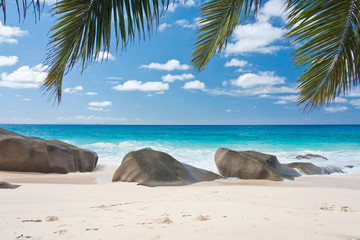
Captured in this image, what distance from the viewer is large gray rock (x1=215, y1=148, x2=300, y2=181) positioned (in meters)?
6.60

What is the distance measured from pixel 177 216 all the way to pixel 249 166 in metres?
4.32

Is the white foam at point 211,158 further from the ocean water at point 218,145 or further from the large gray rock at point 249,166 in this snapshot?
the large gray rock at point 249,166

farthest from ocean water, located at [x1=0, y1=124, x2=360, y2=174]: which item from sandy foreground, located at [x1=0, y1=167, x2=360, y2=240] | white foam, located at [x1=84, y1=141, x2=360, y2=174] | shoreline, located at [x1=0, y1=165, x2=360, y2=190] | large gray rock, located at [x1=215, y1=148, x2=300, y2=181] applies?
sandy foreground, located at [x1=0, y1=167, x2=360, y2=240]

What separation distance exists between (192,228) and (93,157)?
21.4 ft

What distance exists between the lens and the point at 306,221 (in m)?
2.68

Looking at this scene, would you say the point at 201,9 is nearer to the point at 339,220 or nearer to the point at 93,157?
the point at 339,220

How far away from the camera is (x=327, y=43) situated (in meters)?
2.59

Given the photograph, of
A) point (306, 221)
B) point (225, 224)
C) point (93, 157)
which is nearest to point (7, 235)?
point (225, 224)

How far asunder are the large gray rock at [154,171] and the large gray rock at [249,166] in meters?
1.03

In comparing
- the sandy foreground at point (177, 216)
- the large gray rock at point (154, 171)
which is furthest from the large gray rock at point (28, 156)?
the sandy foreground at point (177, 216)

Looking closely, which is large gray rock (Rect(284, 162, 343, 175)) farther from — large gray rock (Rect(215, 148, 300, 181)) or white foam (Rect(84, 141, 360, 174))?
white foam (Rect(84, 141, 360, 174))

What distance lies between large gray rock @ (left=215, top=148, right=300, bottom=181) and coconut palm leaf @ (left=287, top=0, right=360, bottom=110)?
3.98 meters

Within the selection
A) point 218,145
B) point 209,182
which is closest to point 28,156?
point 209,182

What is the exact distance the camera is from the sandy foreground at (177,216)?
7.27 ft
